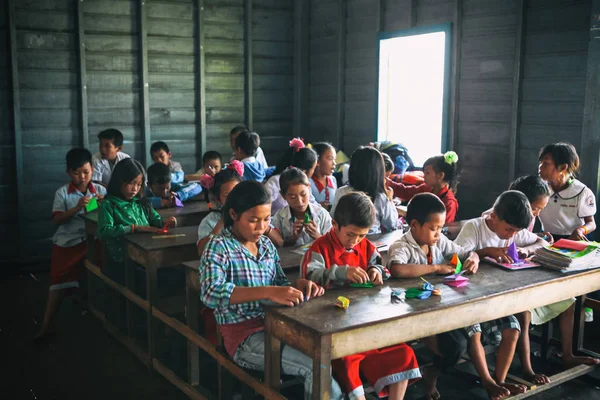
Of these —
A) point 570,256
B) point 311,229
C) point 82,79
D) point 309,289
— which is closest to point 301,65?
point 82,79

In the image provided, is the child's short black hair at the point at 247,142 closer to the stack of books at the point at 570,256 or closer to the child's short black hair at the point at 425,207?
the child's short black hair at the point at 425,207

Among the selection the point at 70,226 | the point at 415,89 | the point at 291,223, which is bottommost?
the point at 70,226

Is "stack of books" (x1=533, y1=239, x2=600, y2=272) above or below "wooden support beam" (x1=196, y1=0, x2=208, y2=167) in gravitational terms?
below

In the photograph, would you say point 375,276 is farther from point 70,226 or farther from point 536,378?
point 70,226

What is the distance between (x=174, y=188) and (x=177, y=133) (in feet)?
6.20

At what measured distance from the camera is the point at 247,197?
2.93 meters

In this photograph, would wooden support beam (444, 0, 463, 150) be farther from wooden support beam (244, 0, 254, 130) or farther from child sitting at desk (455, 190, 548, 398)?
wooden support beam (244, 0, 254, 130)

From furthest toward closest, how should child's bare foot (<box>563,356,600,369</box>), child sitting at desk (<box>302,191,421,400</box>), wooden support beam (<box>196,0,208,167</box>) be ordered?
wooden support beam (<box>196,0,208,167</box>) < child's bare foot (<box>563,356,600,369</box>) < child sitting at desk (<box>302,191,421,400</box>)

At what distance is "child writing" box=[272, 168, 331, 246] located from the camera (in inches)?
154

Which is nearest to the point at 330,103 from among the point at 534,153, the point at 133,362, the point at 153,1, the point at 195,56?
the point at 195,56

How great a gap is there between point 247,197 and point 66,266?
2661 mm

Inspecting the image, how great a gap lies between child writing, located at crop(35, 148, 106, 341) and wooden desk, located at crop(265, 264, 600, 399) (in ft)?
8.79

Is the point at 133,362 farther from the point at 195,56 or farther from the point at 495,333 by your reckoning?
the point at 195,56

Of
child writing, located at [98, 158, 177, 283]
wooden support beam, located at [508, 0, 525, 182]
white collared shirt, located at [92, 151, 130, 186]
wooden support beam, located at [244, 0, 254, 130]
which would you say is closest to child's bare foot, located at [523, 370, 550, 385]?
wooden support beam, located at [508, 0, 525, 182]
